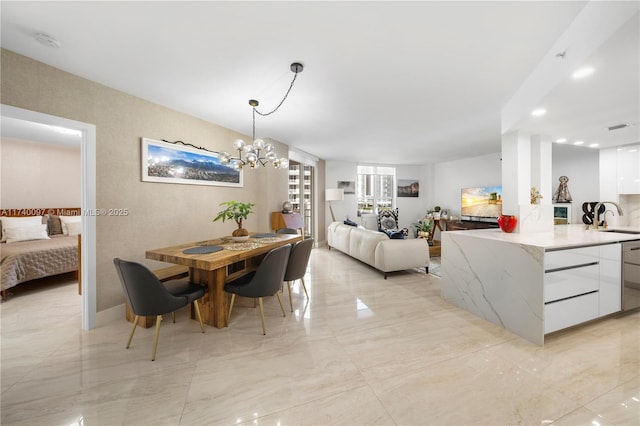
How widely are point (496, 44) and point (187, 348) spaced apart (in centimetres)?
347

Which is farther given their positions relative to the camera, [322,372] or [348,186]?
[348,186]

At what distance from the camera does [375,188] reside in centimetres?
773

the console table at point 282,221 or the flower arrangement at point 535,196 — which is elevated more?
the flower arrangement at point 535,196

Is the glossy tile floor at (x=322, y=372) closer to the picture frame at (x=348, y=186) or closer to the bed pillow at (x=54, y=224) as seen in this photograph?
the bed pillow at (x=54, y=224)

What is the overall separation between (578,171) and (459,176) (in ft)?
8.43

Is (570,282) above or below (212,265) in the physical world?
below

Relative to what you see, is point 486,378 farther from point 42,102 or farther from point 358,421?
point 42,102

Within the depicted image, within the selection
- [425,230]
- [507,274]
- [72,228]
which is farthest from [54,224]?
[425,230]

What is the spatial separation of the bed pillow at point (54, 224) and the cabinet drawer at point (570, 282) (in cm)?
716

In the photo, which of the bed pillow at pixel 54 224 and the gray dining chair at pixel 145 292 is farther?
the bed pillow at pixel 54 224

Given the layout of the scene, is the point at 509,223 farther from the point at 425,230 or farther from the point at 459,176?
the point at 459,176

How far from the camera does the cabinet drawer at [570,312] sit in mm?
2072

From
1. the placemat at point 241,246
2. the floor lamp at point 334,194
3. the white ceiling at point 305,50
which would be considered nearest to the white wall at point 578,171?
the white ceiling at point 305,50

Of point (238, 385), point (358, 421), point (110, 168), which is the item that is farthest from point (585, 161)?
point (110, 168)
